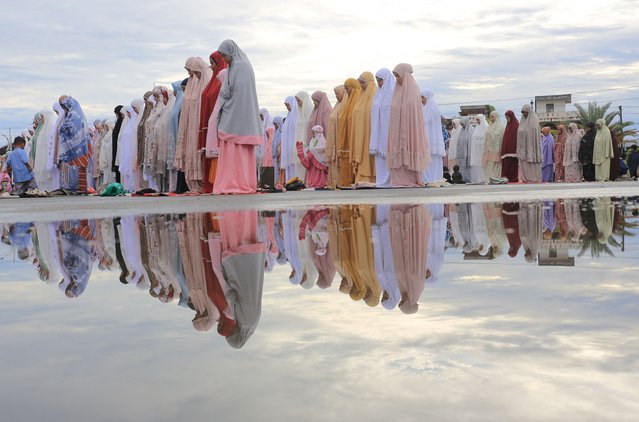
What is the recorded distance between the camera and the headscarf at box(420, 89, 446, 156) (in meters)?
19.4

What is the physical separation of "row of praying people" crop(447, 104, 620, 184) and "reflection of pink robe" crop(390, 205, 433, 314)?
60.2 feet

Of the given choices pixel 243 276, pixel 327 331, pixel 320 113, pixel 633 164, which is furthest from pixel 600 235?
pixel 633 164

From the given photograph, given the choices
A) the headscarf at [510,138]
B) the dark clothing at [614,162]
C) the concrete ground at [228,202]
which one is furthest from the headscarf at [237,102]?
the dark clothing at [614,162]

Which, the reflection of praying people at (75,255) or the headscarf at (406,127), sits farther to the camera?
the headscarf at (406,127)

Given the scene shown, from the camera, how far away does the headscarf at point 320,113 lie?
19.5 meters

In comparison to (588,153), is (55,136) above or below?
above

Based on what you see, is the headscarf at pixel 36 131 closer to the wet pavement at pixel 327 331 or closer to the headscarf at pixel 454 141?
the headscarf at pixel 454 141

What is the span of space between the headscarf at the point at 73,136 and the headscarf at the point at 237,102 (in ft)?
20.0

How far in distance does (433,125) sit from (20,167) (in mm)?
9671

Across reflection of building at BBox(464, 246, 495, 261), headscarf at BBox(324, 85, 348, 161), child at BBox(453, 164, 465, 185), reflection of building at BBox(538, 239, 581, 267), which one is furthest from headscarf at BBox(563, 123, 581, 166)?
reflection of building at BBox(464, 246, 495, 261)

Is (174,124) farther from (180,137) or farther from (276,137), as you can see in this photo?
(276,137)

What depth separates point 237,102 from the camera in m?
13.8

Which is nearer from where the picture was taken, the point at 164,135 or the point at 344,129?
the point at 164,135

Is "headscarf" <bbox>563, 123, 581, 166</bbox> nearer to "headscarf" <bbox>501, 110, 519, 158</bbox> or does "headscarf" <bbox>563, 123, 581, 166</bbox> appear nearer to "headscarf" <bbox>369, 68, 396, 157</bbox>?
"headscarf" <bbox>501, 110, 519, 158</bbox>
